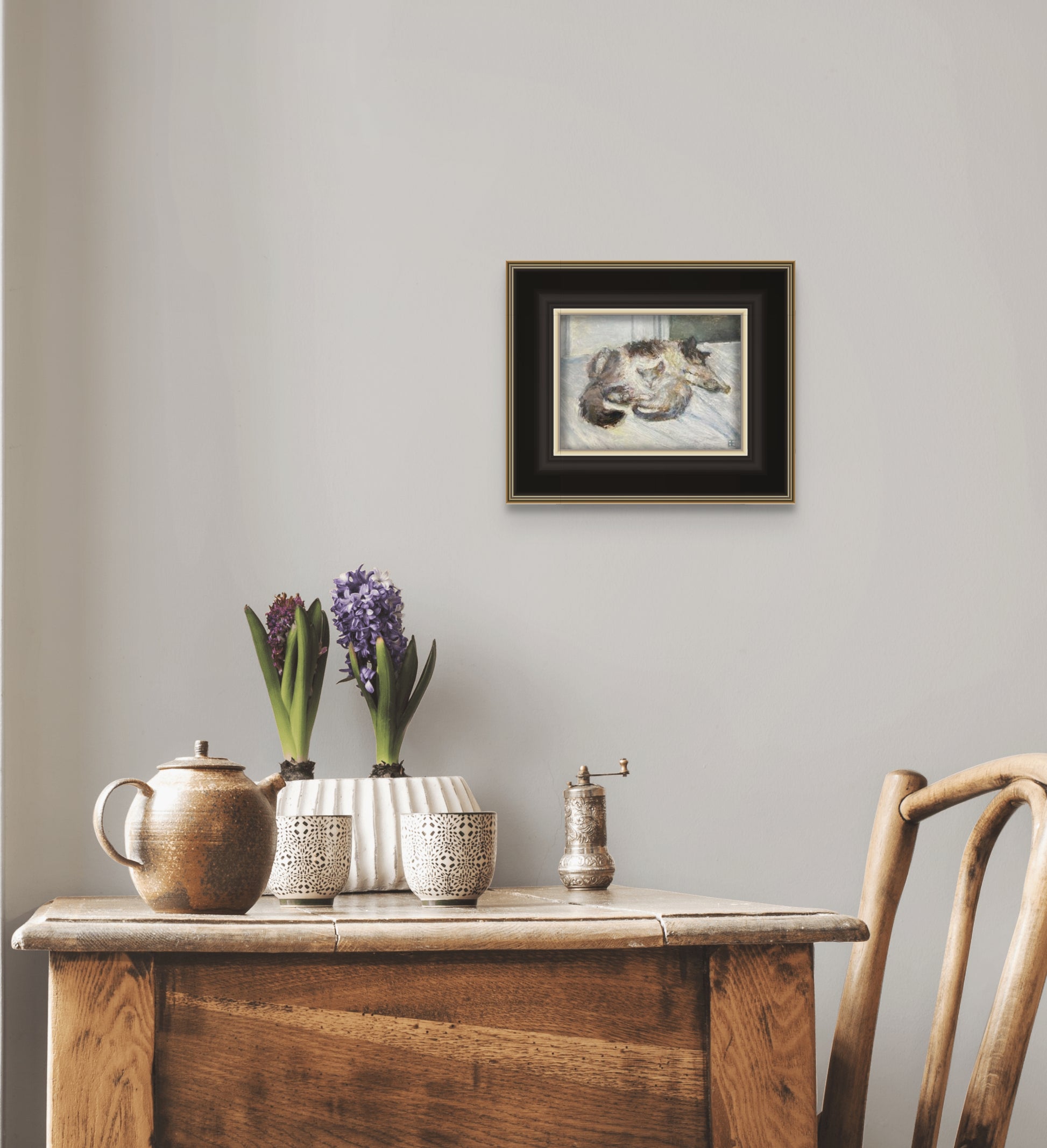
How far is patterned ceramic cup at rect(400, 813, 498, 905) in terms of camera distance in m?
1.00

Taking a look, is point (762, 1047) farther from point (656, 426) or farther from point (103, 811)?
point (656, 426)

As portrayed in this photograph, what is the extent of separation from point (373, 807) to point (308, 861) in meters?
0.23

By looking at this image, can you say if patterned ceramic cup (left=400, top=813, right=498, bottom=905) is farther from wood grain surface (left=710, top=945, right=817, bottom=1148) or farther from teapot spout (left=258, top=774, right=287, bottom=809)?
wood grain surface (left=710, top=945, right=817, bottom=1148)

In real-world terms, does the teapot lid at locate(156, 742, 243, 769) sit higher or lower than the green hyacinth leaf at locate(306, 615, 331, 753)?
lower

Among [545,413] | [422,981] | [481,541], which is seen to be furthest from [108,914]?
[545,413]

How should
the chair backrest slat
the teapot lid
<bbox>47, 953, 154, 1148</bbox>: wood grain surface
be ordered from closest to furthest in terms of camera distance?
1. <bbox>47, 953, 154, 1148</bbox>: wood grain surface
2. the teapot lid
3. the chair backrest slat

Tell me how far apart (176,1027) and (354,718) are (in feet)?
2.04

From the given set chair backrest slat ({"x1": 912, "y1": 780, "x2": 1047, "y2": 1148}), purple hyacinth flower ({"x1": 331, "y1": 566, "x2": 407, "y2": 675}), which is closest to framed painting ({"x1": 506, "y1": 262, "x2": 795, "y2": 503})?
purple hyacinth flower ({"x1": 331, "y1": 566, "x2": 407, "y2": 675})

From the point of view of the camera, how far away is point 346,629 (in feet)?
4.28

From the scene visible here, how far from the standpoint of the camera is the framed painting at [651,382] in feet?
4.76

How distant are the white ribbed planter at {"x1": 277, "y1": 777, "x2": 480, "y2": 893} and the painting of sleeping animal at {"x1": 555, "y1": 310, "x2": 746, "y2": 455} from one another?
1.56 feet

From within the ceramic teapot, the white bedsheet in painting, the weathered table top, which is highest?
→ the white bedsheet in painting

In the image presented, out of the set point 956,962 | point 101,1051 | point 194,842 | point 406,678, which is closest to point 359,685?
point 406,678

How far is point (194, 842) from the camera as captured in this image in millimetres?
865
